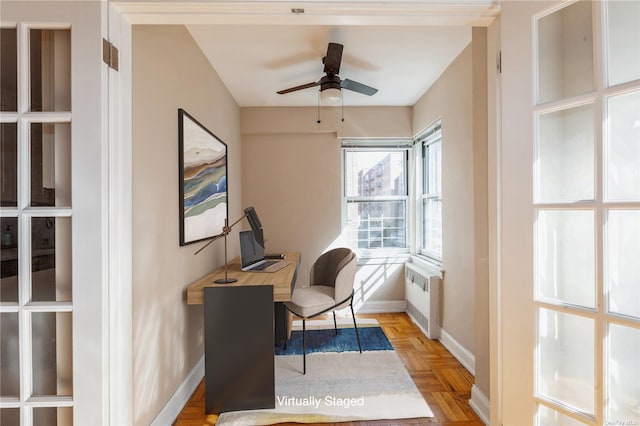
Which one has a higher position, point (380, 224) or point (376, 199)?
point (376, 199)

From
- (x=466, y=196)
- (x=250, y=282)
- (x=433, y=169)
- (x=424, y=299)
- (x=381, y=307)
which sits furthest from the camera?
(x=381, y=307)

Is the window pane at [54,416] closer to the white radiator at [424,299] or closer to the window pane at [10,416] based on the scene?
the window pane at [10,416]

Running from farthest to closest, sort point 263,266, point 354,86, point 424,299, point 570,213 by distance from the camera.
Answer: point 424,299 < point 263,266 < point 354,86 < point 570,213

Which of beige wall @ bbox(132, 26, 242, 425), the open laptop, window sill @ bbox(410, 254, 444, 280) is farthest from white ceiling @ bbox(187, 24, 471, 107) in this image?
window sill @ bbox(410, 254, 444, 280)

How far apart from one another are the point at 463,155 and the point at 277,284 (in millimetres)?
1809

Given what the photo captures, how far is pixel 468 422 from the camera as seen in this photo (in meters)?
1.80

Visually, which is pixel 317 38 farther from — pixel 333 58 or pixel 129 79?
pixel 129 79

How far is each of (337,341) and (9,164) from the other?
2663 mm

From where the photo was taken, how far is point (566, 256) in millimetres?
1074

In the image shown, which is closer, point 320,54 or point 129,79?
point 129,79

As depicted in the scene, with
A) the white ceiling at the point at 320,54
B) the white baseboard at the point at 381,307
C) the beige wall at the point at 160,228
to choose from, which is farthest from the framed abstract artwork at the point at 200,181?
the white baseboard at the point at 381,307

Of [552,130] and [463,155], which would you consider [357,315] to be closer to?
[463,155]

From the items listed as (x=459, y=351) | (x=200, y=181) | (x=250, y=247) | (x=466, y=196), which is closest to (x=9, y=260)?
(x=200, y=181)

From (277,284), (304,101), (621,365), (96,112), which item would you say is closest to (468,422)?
(621,365)
